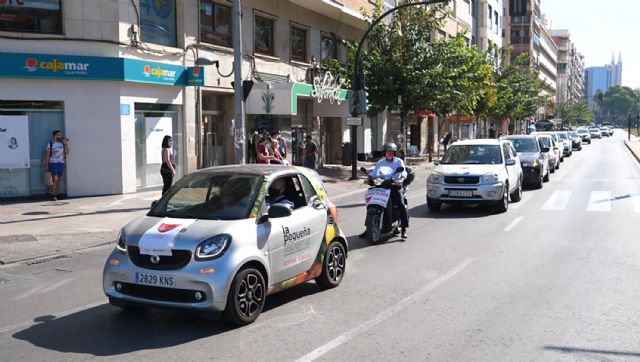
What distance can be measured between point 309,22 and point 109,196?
14.1m

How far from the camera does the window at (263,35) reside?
2477cm

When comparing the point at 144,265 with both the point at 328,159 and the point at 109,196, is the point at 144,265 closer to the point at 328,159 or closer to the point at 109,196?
the point at 109,196

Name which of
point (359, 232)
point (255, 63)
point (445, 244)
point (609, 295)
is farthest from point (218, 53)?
point (609, 295)

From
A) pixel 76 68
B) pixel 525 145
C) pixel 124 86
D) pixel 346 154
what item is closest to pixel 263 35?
pixel 124 86

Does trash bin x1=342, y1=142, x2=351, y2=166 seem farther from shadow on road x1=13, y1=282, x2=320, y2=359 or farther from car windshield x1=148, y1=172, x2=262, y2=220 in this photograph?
shadow on road x1=13, y1=282, x2=320, y2=359

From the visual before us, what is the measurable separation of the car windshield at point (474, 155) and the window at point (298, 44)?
12.9 m

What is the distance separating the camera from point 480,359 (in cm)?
529

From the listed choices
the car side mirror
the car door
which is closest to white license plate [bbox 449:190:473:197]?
the car door

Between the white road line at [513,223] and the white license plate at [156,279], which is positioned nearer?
the white license plate at [156,279]

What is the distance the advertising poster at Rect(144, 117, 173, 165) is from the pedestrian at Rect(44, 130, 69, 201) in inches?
111

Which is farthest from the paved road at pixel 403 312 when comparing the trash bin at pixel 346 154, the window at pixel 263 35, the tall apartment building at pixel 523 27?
the tall apartment building at pixel 523 27

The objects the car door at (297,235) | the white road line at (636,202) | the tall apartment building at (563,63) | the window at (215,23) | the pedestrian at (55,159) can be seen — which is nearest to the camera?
the car door at (297,235)

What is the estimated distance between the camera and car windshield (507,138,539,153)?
2181cm

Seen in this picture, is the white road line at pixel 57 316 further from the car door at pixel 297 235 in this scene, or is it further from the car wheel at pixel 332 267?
the car wheel at pixel 332 267
